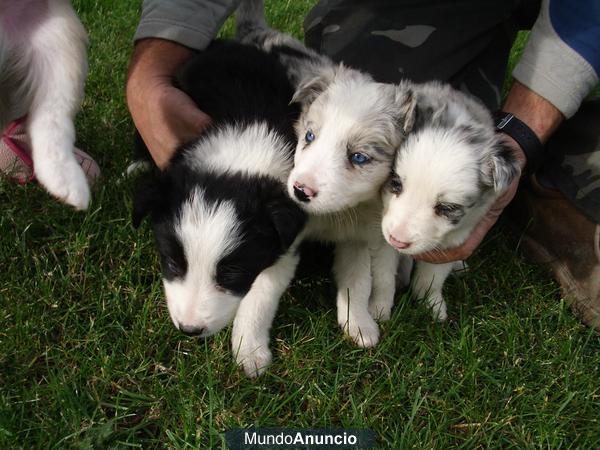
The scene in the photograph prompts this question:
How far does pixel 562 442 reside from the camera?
97.6 inches

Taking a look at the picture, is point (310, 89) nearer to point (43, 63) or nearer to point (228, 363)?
point (228, 363)

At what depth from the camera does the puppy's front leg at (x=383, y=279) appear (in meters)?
3.14

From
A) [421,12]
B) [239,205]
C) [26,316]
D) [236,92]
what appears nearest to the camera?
[239,205]

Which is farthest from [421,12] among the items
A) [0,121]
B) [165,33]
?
[0,121]

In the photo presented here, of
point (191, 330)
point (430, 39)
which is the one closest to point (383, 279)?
point (191, 330)

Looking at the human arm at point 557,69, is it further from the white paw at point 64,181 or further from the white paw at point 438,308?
the white paw at point 64,181

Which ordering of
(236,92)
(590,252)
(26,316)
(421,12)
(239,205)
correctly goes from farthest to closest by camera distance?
(421,12) < (590,252) < (236,92) < (26,316) < (239,205)

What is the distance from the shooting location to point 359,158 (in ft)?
8.73

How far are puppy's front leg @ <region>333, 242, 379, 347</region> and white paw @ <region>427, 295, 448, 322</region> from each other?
0.32 meters

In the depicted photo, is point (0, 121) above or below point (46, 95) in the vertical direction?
below

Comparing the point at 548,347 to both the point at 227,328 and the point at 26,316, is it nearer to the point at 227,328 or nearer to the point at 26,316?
the point at 227,328

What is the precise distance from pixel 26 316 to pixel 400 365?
1.72 meters

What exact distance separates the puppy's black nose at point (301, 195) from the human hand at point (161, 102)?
27.8 inches

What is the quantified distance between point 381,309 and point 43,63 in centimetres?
221
